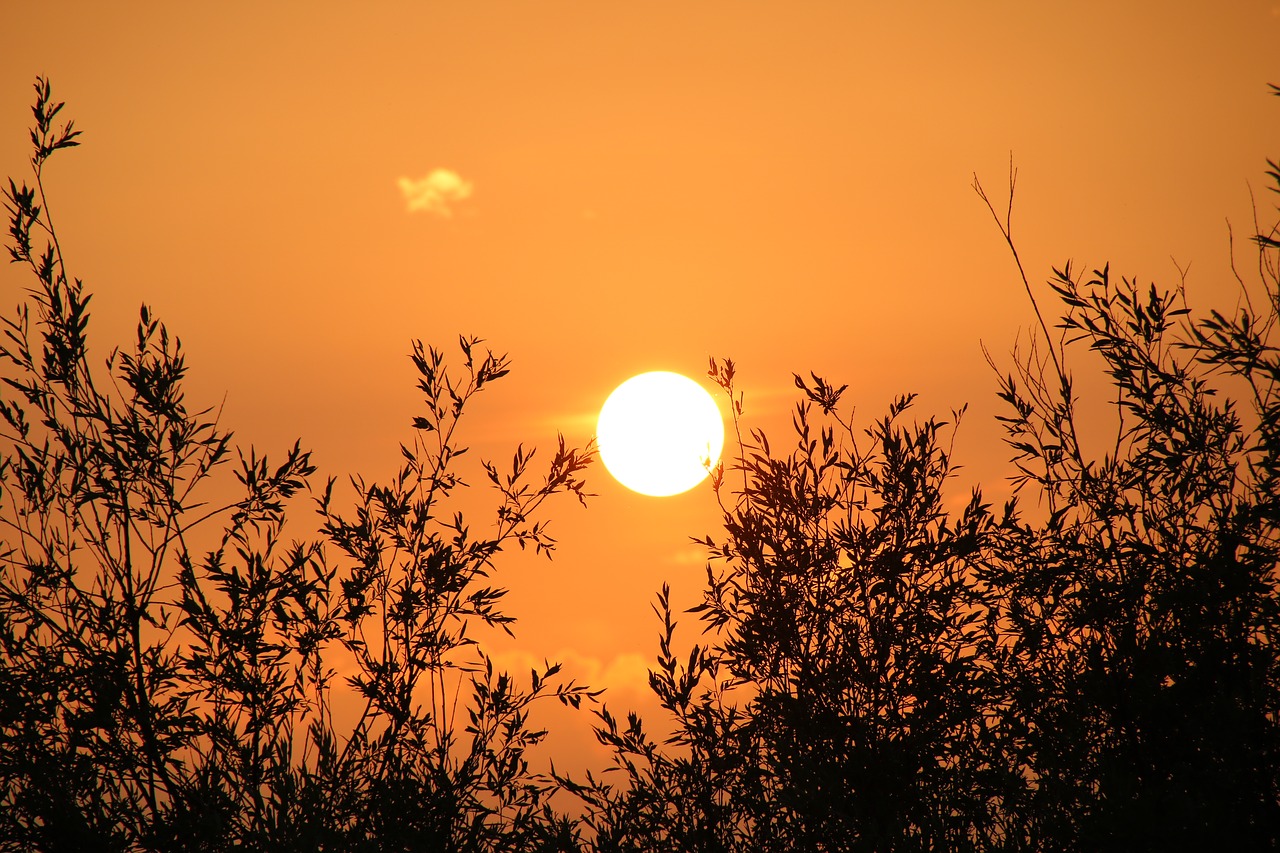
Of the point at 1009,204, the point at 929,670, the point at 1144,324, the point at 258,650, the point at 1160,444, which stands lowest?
the point at 929,670

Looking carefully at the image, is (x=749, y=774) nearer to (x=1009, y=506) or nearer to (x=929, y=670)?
(x=929, y=670)

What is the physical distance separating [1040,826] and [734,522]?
13.5ft

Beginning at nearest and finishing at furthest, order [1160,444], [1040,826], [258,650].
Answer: [1040,826]
[1160,444]
[258,650]

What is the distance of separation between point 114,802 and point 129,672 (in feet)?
4.29

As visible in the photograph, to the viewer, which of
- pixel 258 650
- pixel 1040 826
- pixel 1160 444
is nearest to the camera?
pixel 1040 826

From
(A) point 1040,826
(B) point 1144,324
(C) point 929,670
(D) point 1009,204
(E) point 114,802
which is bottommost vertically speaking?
(A) point 1040,826

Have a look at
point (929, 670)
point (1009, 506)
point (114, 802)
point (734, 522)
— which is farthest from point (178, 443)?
point (1009, 506)

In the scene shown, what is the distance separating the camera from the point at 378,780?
10.8 metres

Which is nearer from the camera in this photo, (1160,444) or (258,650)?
(1160,444)

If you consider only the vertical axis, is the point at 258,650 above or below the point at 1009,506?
below

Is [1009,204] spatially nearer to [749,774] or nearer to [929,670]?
[929,670]

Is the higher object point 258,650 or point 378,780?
point 258,650

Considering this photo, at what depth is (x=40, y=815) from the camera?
9523mm

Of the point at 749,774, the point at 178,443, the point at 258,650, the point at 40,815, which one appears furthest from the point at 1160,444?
the point at 40,815
